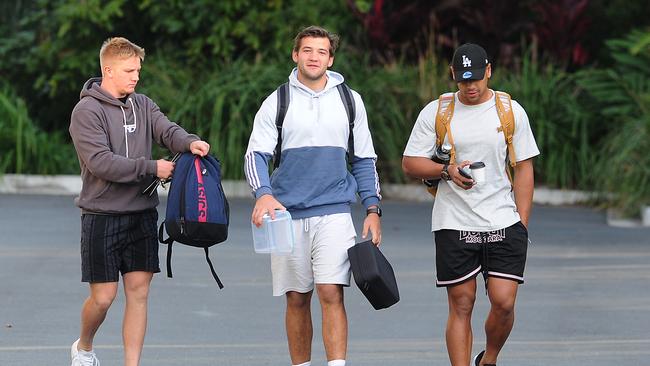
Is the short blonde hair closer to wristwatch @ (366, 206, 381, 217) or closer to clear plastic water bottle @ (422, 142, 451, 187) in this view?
wristwatch @ (366, 206, 381, 217)

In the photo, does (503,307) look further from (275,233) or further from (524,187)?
(275,233)

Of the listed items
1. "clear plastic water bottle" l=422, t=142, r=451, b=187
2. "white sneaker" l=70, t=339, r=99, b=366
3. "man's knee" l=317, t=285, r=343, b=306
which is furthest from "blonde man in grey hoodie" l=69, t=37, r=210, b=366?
"clear plastic water bottle" l=422, t=142, r=451, b=187

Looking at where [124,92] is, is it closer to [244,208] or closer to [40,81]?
[244,208]

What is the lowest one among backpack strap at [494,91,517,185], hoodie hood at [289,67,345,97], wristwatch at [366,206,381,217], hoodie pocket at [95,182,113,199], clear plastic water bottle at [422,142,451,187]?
wristwatch at [366,206,381,217]

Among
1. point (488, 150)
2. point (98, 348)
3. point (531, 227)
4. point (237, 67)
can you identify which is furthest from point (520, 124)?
point (237, 67)

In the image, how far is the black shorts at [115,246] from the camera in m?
6.89

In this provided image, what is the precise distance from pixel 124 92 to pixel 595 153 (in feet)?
32.1

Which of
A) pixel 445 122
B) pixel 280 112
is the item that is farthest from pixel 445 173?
pixel 280 112

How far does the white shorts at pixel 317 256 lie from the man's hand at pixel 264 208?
9.6 inches

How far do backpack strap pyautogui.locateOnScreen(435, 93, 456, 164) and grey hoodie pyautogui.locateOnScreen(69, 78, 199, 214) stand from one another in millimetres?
1198

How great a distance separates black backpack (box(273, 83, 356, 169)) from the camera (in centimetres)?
686

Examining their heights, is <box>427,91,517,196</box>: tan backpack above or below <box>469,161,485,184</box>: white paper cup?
above

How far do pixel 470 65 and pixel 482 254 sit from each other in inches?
36.8

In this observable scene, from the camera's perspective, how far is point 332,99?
6.95m
